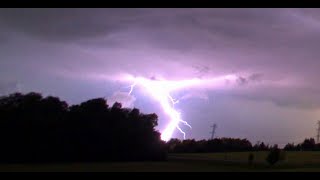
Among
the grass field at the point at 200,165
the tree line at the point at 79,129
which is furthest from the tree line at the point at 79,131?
the grass field at the point at 200,165

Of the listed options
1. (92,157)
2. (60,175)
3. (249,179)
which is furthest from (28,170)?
(249,179)

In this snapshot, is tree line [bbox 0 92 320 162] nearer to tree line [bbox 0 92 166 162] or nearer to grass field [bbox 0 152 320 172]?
tree line [bbox 0 92 166 162]

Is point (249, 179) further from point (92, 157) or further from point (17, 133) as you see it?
point (17, 133)

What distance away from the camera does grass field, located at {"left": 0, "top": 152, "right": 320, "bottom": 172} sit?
146 inches

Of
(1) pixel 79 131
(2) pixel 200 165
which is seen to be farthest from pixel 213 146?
(1) pixel 79 131

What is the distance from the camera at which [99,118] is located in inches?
170

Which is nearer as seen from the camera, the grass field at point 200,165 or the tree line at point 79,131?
the grass field at point 200,165

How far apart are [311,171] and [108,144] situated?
73.7 inches

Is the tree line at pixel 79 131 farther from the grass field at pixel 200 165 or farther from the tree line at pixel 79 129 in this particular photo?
the grass field at pixel 200 165

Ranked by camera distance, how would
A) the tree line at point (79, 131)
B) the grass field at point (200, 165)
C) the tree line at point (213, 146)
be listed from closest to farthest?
the grass field at point (200, 165)
the tree line at point (79, 131)
the tree line at point (213, 146)

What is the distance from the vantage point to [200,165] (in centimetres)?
387

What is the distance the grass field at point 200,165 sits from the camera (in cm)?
370

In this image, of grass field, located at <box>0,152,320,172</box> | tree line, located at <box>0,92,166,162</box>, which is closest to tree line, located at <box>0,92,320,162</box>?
tree line, located at <box>0,92,166,162</box>
